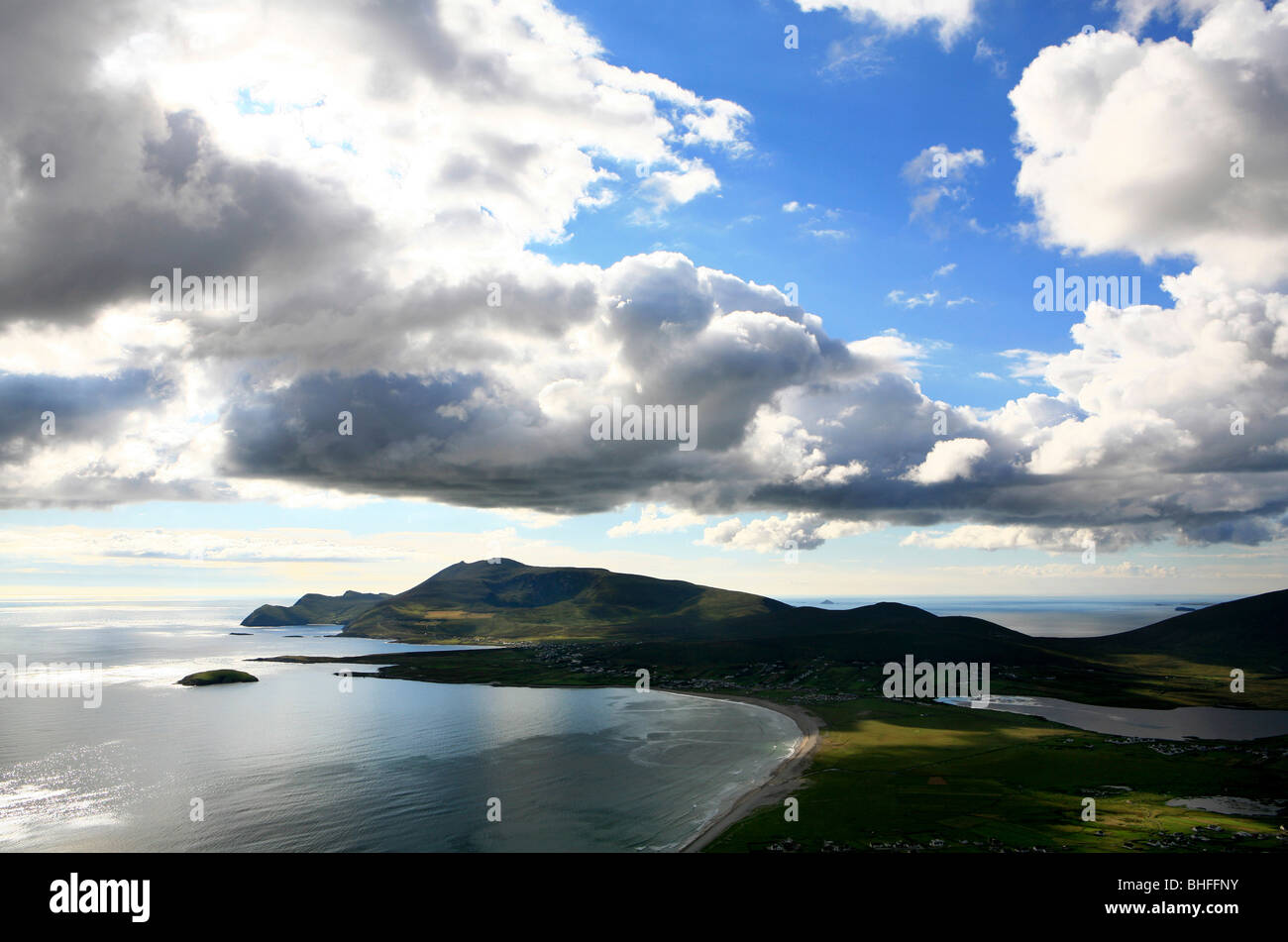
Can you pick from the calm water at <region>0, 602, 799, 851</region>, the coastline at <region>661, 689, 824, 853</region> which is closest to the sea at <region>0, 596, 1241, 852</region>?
the calm water at <region>0, 602, 799, 851</region>

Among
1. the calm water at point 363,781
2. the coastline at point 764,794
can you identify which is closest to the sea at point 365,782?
the calm water at point 363,781

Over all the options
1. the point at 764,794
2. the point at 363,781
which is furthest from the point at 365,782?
the point at 764,794

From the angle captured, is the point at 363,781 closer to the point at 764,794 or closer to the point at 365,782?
the point at 365,782

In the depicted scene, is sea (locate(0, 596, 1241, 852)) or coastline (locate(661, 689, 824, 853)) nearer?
coastline (locate(661, 689, 824, 853))

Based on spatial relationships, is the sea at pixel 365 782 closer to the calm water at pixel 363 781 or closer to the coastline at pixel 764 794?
the calm water at pixel 363 781

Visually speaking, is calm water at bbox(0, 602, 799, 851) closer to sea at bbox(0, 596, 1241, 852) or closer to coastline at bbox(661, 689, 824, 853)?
sea at bbox(0, 596, 1241, 852)

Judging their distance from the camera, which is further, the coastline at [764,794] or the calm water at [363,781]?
the calm water at [363,781]
